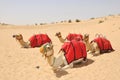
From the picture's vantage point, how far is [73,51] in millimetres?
10047

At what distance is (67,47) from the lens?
10156mm

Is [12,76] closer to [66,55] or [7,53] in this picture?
[66,55]

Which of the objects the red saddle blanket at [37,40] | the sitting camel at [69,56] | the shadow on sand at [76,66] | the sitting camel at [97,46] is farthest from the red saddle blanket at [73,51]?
the red saddle blanket at [37,40]

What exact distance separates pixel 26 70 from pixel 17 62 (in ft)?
4.15

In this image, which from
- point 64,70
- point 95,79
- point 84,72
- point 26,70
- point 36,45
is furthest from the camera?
point 36,45

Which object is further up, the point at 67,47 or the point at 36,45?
the point at 67,47

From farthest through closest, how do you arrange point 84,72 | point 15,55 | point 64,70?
point 15,55 → point 64,70 → point 84,72

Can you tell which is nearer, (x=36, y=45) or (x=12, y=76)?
(x=12, y=76)

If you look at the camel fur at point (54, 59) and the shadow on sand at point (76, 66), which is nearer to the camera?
the camel fur at point (54, 59)

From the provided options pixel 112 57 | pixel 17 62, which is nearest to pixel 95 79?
pixel 112 57

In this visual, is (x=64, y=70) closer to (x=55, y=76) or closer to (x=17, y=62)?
(x=55, y=76)

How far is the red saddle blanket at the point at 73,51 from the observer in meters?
10.0

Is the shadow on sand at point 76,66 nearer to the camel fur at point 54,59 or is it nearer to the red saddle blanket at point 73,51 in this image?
the camel fur at point 54,59

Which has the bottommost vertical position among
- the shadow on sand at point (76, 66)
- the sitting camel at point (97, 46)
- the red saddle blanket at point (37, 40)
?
the red saddle blanket at point (37, 40)
